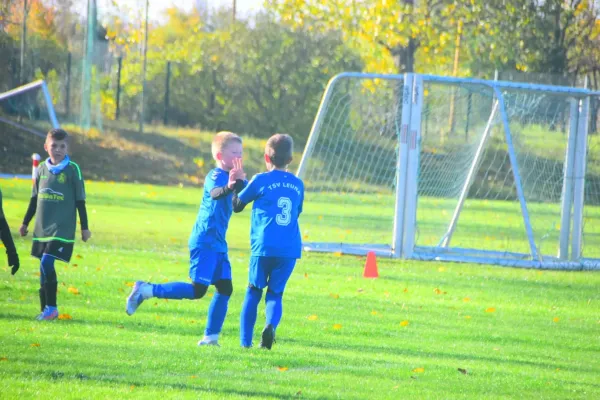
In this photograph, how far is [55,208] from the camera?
8102mm

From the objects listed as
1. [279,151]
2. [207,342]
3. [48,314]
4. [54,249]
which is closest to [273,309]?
[207,342]

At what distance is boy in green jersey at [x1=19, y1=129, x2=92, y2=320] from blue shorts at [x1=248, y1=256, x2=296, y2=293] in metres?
1.76

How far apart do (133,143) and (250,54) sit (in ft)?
24.9

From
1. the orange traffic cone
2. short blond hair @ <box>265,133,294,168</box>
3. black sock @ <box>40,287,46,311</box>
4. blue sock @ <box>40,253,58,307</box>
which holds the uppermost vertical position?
short blond hair @ <box>265,133,294,168</box>

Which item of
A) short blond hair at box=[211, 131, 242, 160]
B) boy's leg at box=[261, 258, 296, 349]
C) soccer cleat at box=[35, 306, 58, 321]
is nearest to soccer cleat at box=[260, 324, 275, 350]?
boy's leg at box=[261, 258, 296, 349]

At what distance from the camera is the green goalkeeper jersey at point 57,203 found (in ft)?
26.5

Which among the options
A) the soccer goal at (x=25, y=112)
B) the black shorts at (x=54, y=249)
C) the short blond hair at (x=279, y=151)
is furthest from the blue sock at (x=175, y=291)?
the soccer goal at (x=25, y=112)

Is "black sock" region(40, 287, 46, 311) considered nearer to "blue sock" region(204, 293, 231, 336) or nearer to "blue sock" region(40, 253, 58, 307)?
"blue sock" region(40, 253, 58, 307)

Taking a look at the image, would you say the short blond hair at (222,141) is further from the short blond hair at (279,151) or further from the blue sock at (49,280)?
the blue sock at (49,280)

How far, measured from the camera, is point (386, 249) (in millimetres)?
14867

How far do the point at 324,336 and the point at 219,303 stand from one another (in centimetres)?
112

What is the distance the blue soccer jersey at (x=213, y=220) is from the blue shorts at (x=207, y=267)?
42 mm

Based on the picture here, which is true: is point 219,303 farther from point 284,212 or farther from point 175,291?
point 284,212

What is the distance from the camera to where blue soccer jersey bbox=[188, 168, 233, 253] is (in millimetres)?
7020
